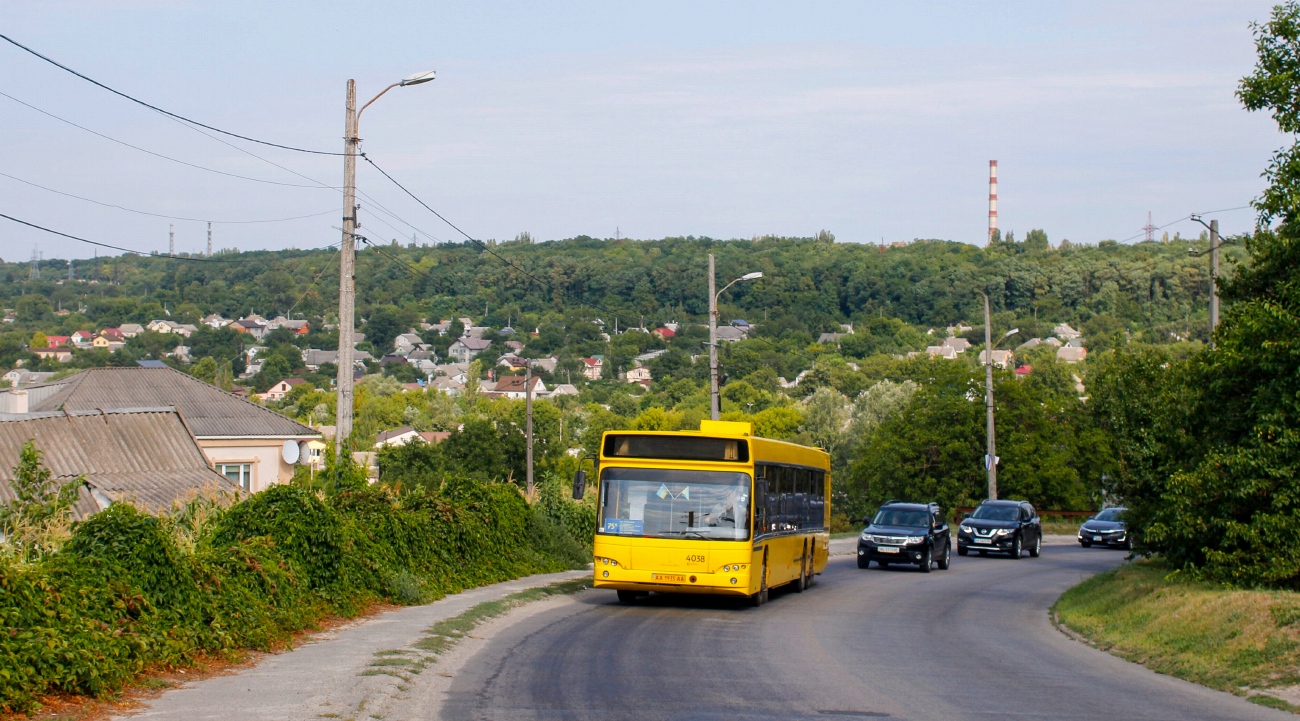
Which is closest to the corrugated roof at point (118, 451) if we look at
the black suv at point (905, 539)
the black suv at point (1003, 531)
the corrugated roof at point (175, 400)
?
the corrugated roof at point (175, 400)

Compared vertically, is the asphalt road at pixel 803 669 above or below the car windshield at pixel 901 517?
below

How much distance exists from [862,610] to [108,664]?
42.9 feet

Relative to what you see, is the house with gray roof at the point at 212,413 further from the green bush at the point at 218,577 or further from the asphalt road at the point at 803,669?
the asphalt road at the point at 803,669

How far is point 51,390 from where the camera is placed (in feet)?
150

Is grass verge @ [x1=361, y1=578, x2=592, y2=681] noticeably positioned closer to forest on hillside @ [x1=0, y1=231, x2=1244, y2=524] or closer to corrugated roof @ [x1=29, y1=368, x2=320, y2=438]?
corrugated roof @ [x1=29, y1=368, x2=320, y2=438]

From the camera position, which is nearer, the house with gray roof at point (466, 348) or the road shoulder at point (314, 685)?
the road shoulder at point (314, 685)

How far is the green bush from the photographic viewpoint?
9.17 meters

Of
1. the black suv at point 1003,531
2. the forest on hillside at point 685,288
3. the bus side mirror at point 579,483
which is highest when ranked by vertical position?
the forest on hillside at point 685,288

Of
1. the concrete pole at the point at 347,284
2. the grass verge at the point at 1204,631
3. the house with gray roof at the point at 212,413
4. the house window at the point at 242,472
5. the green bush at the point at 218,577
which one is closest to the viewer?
the green bush at the point at 218,577

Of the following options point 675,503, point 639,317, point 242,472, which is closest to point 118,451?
point 242,472

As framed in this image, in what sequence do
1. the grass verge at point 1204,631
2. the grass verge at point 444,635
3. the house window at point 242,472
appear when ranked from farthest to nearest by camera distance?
the house window at point 242,472
the grass verge at point 1204,631
the grass verge at point 444,635

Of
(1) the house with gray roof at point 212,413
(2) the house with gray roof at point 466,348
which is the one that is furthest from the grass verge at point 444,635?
(2) the house with gray roof at point 466,348

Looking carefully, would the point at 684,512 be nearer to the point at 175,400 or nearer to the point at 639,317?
the point at 175,400

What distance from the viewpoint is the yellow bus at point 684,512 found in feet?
59.1
